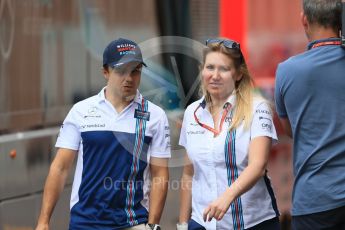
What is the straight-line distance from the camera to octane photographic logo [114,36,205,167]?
7.53 meters

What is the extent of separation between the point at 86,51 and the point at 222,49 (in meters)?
2.89

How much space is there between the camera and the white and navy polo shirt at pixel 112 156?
495 centimetres

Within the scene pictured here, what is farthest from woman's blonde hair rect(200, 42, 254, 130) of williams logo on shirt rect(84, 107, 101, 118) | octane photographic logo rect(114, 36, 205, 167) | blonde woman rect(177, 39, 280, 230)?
octane photographic logo rect(114, 36, 205, 167)

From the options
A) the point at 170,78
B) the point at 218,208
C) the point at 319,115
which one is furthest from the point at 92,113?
the point at 170,78

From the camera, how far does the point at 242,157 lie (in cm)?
475

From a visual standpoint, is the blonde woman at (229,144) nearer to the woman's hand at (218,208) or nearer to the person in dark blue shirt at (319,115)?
the woman's hand at (218,208)

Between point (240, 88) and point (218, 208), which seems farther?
point (240, 88)

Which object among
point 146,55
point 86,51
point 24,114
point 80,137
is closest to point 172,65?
point 146,55

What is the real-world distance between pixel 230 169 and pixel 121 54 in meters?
0.91

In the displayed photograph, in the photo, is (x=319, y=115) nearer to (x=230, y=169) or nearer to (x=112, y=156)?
(x=230, y=169)

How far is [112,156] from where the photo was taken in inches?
194

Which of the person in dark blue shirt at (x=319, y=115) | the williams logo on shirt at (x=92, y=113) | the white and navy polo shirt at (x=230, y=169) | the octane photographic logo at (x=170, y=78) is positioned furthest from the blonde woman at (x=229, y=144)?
the octane photographic logo at (x=170, y=78)

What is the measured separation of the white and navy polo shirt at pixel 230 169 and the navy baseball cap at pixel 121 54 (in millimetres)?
560

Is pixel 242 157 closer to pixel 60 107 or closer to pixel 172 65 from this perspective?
pixel 60 107
